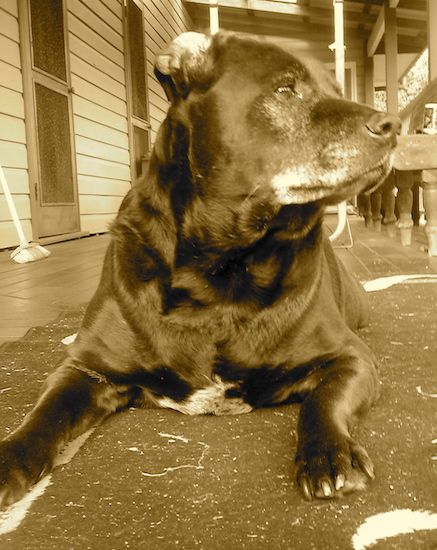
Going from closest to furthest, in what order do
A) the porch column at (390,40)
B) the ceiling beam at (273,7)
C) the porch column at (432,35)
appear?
1. the porch column at (432,35)
2. the porch column at (390,40)
3. the ceiling beam at (273,7)

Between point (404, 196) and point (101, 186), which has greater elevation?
point (101, 186)

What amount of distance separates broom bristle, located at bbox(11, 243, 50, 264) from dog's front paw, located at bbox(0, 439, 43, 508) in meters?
3.59

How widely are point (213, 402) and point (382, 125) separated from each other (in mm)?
749

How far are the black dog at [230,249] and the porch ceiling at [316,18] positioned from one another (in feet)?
29.9

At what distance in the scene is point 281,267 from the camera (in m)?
1.51

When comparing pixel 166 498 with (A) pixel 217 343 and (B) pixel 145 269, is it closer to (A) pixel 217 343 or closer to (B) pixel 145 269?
(A) pixel 217 343

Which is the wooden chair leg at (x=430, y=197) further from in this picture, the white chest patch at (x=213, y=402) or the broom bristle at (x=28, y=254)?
the white chest patch at (x=213, y=402)

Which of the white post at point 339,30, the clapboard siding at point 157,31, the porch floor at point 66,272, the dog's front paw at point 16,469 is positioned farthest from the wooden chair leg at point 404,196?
the clapboard siding at point 157,31

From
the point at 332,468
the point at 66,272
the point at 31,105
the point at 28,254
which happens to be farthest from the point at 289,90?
the point at 31,105

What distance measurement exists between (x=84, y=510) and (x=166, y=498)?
14cm

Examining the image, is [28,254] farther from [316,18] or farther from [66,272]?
[316,18]

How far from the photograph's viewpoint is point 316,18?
11.6 meters

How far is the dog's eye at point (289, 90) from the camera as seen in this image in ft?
4.77

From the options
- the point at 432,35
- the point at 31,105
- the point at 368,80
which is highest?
the point at 368,80
